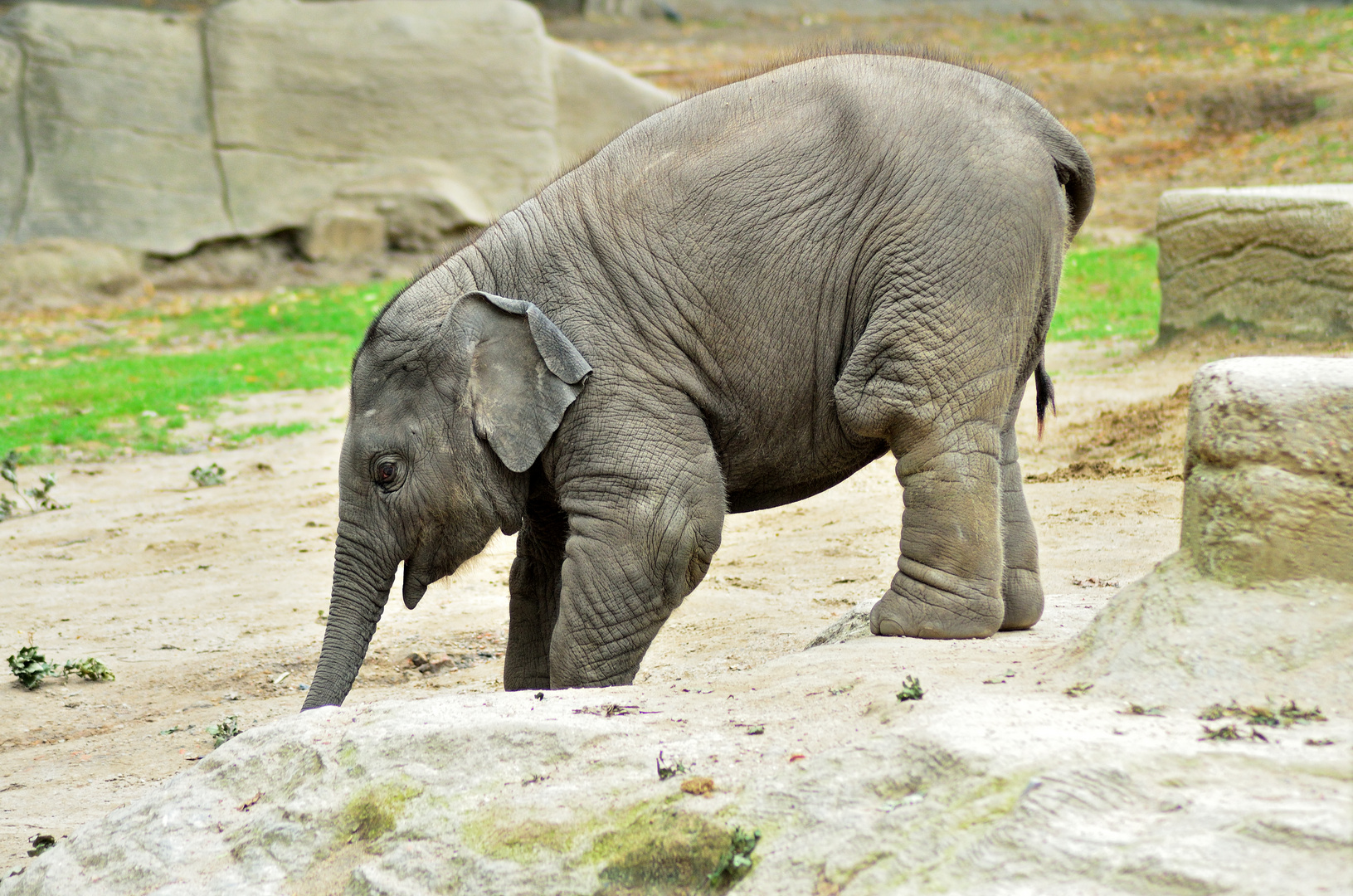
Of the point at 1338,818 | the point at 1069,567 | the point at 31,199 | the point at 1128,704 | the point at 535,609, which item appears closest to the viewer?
the point at 1338,818

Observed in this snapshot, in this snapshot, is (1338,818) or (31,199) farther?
(31,199)

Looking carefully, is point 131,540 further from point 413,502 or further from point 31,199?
point 31,199

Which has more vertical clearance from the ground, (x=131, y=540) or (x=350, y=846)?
(x=350, y=846)

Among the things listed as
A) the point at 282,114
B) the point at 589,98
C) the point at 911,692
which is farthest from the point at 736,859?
the point at 589,98

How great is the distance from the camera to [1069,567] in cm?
670

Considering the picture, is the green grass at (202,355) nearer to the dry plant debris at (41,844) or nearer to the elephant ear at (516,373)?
the elephant ear at (516,373)

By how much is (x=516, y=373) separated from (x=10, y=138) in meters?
15.1

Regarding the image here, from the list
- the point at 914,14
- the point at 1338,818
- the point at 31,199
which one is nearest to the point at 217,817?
the point at 1338,818

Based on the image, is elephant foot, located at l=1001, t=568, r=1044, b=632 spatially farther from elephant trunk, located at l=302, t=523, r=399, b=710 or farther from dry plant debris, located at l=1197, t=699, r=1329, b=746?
elephant trunk, located at l=302, t=523, r=399, b=710

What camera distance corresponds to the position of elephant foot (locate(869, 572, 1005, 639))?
15.1ft

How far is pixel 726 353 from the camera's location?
4.88 meters

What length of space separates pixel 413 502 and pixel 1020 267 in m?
2.31

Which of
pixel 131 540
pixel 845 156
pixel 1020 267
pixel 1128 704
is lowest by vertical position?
pixel 131 540

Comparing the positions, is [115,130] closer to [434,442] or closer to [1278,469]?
[434,442]
